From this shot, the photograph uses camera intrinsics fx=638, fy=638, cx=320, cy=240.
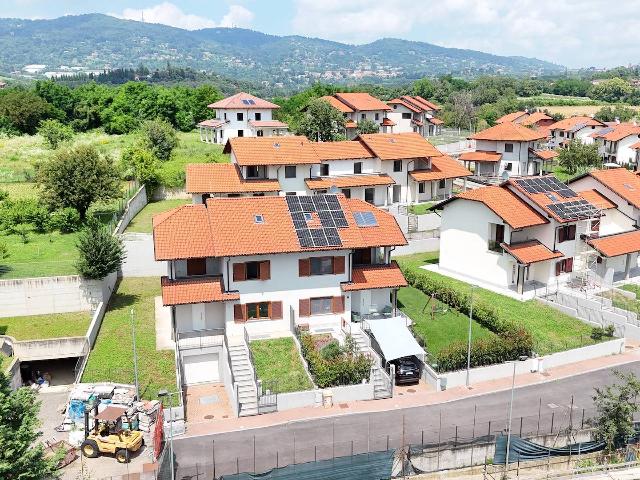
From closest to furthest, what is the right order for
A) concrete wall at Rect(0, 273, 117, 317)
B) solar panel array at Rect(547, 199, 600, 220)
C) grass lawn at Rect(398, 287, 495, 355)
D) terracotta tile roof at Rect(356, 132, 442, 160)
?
grass lawn at Rect(398, 287, 495, 355) < concrete wall at Rect(0, 273, 117, 317) < solar panel array at Rect(547, 199, 600, 220) < terracotta tile roof at Rect(356, 132, 442, 160)

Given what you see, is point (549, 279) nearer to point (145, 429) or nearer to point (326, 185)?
point (326, 185)

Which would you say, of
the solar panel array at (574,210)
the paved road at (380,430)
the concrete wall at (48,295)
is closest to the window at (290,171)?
the concrete wall at (48,295)

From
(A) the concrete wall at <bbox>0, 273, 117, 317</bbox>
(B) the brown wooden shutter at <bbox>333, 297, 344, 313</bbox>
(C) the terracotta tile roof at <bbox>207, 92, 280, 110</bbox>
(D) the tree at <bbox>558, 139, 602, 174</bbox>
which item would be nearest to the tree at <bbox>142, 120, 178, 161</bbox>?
(C) the terracotta tile roof at <bbox>207, 92, 280, 110</bbox>

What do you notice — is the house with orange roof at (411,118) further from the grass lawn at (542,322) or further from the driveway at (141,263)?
the grass lawn at (542,322)

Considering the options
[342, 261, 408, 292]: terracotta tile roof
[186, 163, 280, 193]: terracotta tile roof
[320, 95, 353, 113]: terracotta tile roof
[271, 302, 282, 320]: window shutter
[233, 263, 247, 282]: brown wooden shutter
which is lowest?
[271, 302, 282, 320]: window shutter

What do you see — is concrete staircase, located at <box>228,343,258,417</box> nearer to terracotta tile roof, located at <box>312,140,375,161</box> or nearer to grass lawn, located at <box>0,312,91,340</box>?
grass lawn, located at <box>0,312,91,340</box>
